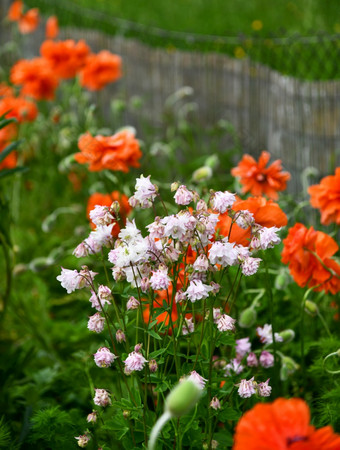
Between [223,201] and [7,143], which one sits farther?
[7,143]

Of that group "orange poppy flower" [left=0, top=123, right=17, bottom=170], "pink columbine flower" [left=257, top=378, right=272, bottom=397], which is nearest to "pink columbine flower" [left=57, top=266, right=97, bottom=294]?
"pink columbine flower" [left=257, top=378, right=272, bottom=397]

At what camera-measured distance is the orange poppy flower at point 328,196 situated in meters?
1.69

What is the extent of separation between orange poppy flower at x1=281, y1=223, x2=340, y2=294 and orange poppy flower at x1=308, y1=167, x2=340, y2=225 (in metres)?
0.19

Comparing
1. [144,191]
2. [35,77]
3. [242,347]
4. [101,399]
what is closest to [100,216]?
[144,191]

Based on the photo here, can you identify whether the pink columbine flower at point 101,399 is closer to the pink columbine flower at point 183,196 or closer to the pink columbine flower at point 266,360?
the pink columbine flower at point 183,196

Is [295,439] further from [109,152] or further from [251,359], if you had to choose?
[109,152]

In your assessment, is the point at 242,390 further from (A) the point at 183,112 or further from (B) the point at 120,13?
(B) the point at 120,13

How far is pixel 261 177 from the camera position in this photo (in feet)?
6.00

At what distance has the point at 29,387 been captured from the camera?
1822mm

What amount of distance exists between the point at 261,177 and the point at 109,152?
1.38 ft

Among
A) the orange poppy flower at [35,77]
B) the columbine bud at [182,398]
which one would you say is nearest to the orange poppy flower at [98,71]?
the orange poppy flower at [35,77]

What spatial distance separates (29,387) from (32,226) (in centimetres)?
186

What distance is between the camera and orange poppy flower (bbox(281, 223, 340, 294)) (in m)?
1.50

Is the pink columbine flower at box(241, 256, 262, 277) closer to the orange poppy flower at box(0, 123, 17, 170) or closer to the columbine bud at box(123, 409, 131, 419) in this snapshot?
the columbine bud at box(123, 409, 131, 419)
